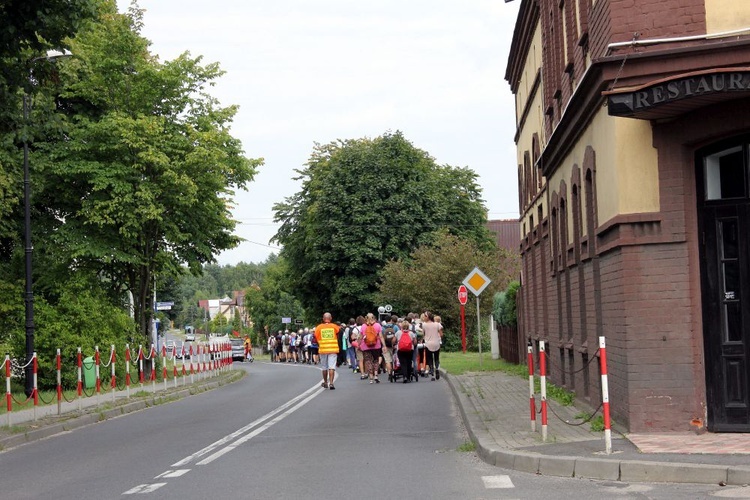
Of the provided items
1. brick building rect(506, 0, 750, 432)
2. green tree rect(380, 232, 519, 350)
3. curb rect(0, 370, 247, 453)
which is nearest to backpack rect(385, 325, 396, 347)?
curb rect(0, 370, 247, 453)

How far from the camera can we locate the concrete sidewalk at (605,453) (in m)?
9.06

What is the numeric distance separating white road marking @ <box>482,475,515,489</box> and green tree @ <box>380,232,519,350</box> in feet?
134

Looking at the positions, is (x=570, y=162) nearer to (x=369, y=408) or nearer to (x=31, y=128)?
(x=369, y=408)

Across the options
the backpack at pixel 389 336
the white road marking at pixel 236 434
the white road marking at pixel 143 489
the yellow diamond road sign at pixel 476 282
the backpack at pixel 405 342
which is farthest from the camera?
the backpack at pixel 389 336

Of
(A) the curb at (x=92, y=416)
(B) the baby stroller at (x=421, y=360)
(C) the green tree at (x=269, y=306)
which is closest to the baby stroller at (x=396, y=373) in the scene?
(B) the baby stroller at (x=421, y=360)

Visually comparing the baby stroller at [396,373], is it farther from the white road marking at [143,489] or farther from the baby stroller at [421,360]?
the white road marking at [143,489]

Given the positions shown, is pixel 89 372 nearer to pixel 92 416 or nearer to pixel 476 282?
pixel 92 416

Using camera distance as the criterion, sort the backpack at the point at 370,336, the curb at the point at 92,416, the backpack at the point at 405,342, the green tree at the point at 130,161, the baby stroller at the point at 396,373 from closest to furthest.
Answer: the curb at the point at 92,416, the backpack at the point at 405,342, the backpack at the point at 370,336, the baby stroller at the point at 396,373, the green tree at the point at 130,161

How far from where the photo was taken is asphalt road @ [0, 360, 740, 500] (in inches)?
370

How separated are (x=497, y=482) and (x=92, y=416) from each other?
11136 millimetres

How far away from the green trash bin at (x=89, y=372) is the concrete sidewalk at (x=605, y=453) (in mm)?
15503

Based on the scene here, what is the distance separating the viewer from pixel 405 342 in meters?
26.7

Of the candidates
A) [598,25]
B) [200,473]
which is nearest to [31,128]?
[200,473]

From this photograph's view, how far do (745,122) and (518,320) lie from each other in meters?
21.0
